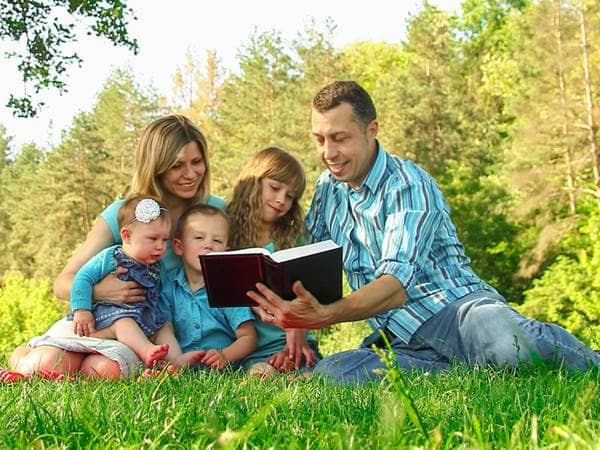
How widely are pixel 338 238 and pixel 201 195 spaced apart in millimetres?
908

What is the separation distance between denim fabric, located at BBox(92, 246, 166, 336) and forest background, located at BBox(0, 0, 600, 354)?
2332 cm

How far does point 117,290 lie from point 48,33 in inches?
363

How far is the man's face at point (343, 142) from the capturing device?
4.95 meters

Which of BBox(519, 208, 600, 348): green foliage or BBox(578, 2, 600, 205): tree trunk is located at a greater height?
BBox(578, 2, 600, 205): tree trunk

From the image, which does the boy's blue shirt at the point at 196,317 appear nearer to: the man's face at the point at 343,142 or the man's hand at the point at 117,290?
the man's hand at the point at 117,290

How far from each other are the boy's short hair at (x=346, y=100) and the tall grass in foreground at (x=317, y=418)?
1.98m

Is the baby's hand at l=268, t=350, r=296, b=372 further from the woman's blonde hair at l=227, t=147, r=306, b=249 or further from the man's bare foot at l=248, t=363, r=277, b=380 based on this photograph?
the woman's blonde hair at l=227, t=147, r=306, b=249

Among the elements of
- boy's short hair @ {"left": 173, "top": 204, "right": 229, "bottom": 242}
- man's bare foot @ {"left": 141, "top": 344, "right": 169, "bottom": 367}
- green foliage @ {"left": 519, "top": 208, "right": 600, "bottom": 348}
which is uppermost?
boy's short hair @ {"left": 173, "top": 204, "right": 229, "bottom": 242}

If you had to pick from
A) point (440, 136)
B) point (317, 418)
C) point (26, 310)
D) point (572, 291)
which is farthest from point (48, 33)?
point (26, 310)

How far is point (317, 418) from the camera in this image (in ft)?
7.72

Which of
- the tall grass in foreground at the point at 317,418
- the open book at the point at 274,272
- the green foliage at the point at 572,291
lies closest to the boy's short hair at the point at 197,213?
the open book at the point at 274,272

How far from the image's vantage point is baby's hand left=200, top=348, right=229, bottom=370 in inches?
188

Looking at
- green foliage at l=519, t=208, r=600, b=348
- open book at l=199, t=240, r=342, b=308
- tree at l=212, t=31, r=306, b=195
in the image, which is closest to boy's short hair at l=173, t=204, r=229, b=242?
open book at l=199, t=240, r=342, b=308

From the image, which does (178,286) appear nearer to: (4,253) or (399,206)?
(399,206)
